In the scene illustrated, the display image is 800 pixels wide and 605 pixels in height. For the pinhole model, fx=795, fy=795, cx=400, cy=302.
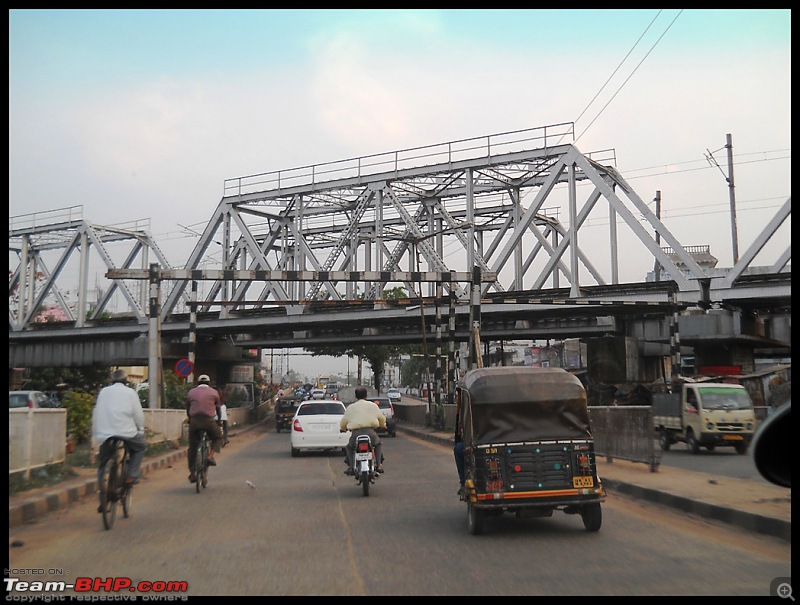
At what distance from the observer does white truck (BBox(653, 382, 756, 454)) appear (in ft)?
69.7

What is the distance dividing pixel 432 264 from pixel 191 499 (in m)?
40.5

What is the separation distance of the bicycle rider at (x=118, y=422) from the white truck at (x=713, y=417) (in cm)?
1524

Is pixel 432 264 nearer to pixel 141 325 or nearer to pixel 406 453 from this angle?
pixel 141 325

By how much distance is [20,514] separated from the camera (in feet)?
32.9

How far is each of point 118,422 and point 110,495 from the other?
864mm

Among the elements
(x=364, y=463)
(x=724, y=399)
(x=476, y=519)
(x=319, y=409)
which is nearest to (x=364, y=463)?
(x=364, y=463)

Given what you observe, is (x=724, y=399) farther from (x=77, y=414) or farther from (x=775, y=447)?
(x=775, y=447)

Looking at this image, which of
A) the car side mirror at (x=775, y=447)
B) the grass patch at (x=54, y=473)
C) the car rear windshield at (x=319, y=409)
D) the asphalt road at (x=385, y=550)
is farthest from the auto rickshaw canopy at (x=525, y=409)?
the car rear windshield at (x=319, y=409)

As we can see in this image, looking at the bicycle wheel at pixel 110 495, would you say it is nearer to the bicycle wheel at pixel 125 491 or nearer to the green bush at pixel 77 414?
the bicycle wheel at pixel 125 491

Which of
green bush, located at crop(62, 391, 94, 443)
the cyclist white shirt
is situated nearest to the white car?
green bush, located at crop(62, 391, 94, 443)

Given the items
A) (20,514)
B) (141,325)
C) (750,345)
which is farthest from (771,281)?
(141,325)

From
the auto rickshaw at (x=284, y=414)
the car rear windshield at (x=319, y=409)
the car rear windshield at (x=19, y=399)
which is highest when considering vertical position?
the car rear windshield at (x=19, y=399)

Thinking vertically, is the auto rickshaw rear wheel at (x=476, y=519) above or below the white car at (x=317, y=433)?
above

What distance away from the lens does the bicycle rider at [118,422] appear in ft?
31.6
